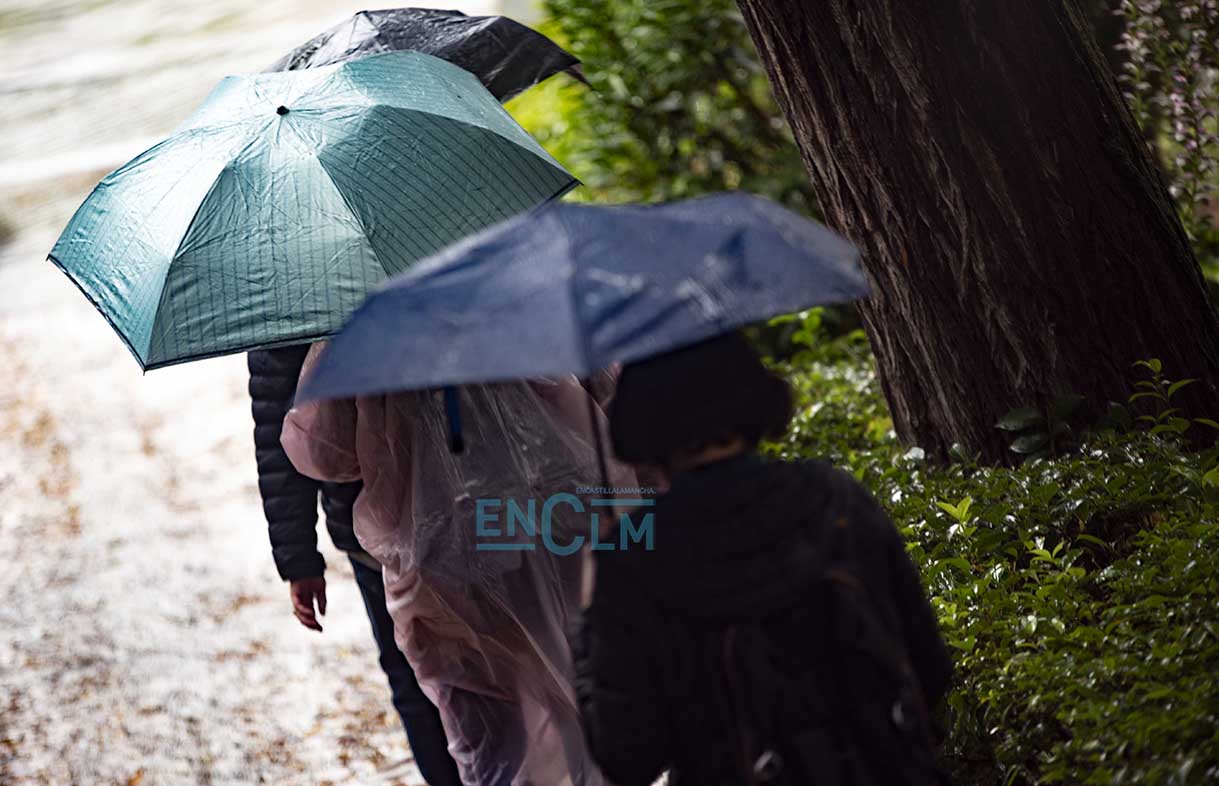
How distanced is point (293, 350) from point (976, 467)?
2113mm

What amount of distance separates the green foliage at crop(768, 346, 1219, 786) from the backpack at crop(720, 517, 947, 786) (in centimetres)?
53

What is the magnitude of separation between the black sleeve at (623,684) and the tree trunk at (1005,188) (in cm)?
215

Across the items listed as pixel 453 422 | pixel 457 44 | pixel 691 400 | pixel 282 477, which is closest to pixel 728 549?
pixel 691 400

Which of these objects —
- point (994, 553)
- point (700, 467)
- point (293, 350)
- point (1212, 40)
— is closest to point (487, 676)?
point (293, 350)

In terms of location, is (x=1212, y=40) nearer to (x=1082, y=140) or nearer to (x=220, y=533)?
(x=1082, y=140)

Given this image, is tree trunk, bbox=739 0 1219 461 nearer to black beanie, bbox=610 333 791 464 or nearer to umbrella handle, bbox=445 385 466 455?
umbrella handle, bbox=445 385 466 455

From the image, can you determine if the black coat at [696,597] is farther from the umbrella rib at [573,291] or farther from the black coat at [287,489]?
the black coat at [287,489]

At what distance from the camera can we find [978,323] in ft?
13.0

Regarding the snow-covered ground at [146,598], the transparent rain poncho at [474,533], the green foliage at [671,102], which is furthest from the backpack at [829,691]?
the green foliage at [671,102]

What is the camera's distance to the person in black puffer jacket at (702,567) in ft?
6.94

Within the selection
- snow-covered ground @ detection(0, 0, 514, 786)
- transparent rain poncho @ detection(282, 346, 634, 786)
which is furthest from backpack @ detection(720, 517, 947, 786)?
snow-covered ground @ detection(0, 0, 514, 786)

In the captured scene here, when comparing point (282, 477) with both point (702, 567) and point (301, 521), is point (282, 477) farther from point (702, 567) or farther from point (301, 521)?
point (702, 567)

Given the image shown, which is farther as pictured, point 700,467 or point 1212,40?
point 1212,40

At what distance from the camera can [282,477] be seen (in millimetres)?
3789
